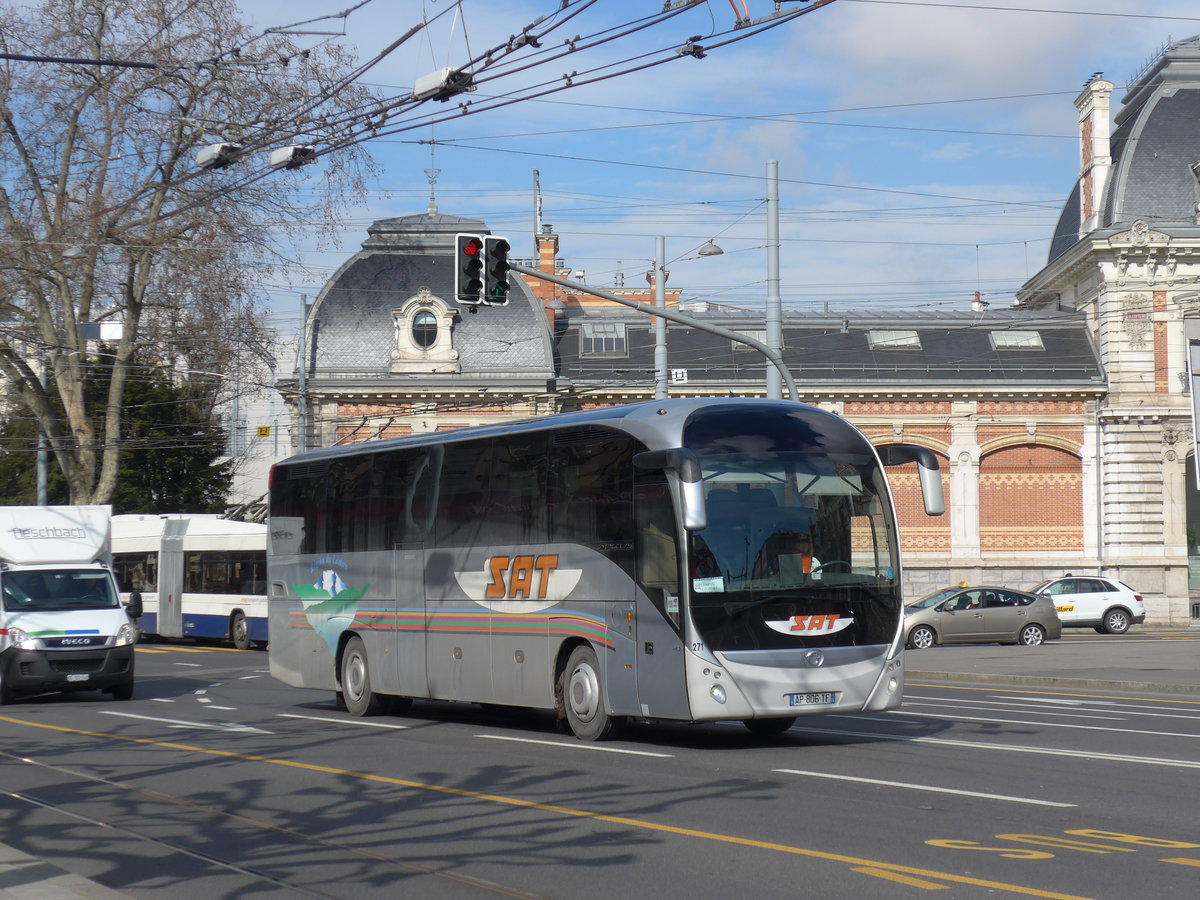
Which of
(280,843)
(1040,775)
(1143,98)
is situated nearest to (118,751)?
(280,843)

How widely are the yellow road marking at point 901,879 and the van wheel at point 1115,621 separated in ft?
113

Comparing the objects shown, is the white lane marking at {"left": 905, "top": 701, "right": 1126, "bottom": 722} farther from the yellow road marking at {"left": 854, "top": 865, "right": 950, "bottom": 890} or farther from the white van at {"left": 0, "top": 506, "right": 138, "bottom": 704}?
the white van at {"left": 0, "top": 506, "right": 138, "bottom": 704}

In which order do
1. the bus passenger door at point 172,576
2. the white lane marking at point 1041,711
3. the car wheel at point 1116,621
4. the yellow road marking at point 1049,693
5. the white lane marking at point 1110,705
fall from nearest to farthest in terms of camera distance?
the white lane marking at point 1041,711, the white lane marking at point 1110,705, the yellow road marking at point 1049,693, the car wheel at point 1116,621, the bus passenger door at point 172,576

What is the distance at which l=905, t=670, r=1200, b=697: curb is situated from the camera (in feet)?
70.0

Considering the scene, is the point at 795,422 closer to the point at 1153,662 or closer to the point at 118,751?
the point at 118,751

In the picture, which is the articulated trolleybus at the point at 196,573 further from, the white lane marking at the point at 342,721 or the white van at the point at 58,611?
the white lane marking at the point at 342,721

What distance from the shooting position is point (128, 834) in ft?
32.6

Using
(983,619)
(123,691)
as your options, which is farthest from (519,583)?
(983,619)

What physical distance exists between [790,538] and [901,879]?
6.45 metres

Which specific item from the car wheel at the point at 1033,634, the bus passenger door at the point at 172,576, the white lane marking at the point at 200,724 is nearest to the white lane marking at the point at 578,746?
the white lane marking at the point at 200,724

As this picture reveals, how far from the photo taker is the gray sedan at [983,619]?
113 feet

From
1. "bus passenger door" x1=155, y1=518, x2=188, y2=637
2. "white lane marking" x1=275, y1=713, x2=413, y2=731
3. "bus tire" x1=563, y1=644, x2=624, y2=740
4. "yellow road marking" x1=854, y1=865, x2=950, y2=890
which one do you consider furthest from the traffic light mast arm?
"bus passenger door" x1=155, y1=518, x2=188, y2=637

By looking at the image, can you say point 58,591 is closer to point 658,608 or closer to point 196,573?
point 658,608

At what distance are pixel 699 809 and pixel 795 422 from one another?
5325 mm
